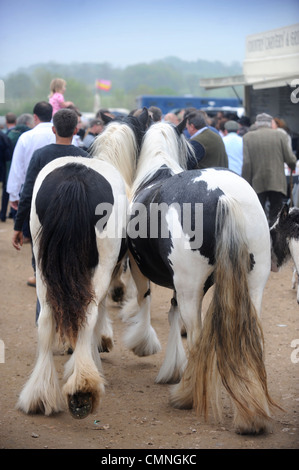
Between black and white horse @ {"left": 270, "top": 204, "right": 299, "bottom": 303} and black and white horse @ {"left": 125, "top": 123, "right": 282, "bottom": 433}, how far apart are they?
1.73 ft

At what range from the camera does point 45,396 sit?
4164 millimetres

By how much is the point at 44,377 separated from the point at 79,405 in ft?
1.52

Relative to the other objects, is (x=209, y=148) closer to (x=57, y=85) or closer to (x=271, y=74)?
(x=57, y=85)

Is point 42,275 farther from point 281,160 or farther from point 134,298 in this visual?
point 281,160

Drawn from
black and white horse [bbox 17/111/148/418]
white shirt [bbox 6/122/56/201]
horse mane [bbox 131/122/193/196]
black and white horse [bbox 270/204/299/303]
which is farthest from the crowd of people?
black and white horse [bbox 270/204/299/303]

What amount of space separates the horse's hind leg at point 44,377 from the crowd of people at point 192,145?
1327 mm

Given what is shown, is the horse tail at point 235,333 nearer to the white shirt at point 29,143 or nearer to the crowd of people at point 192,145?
the crowd of people at point 192,145

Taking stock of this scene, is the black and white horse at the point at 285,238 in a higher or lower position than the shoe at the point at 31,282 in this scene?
higher

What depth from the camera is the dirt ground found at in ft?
12.3

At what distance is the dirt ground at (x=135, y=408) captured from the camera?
12.3ft

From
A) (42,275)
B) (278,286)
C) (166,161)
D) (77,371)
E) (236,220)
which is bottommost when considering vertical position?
(278,286)

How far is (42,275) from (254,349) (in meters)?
1.42

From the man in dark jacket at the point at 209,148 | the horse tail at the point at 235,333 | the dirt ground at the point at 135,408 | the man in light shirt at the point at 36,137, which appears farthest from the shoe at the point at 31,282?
the horse tail at the point at 235,333
